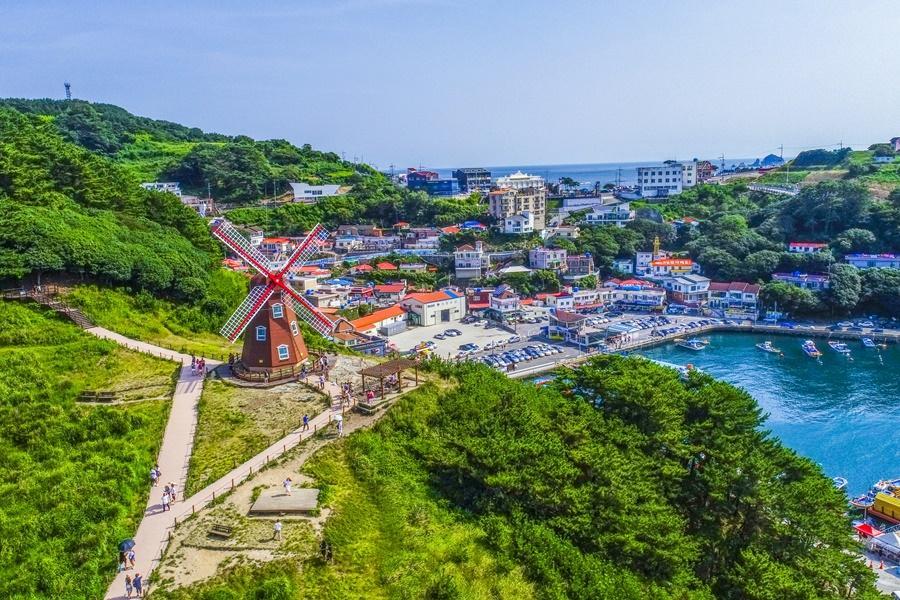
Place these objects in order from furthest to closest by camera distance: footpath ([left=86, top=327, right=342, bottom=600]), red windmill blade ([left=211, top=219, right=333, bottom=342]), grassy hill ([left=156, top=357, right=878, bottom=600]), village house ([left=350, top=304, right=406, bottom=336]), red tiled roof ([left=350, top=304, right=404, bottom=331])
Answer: village house ([left=350, top=304, right=406, bottom=336]) < red tiled roof ([left=350, top=304, right=404, bottom=331]) < red windmill blade ([left=211, top=219, right=333, bottom=342]) < grassy hill ([left=156, top=357, right=878, bottom=600]) < footpath ([left=86, top=327, right=342, bottom=600])

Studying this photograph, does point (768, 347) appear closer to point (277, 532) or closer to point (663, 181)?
point (277, 532)

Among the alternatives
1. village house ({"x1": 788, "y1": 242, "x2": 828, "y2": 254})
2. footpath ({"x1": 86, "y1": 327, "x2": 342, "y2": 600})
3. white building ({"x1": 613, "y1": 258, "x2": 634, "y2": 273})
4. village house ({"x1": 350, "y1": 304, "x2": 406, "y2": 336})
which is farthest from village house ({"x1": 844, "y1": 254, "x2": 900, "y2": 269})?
footpath ({"x1": 86, "y1": 327, "x2": 342, "y2": 600})

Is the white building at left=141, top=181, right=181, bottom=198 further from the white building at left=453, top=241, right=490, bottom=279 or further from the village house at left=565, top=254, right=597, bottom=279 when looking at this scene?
the village house at left=565, top=254, right=597, bottom=279

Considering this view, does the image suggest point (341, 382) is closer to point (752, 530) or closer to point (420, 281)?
point (752, 530)

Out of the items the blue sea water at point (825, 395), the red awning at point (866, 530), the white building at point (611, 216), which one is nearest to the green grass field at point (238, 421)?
the red awning at point (866, 530)

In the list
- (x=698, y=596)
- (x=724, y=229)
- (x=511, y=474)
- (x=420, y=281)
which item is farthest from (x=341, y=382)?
(x=724, y=229)
